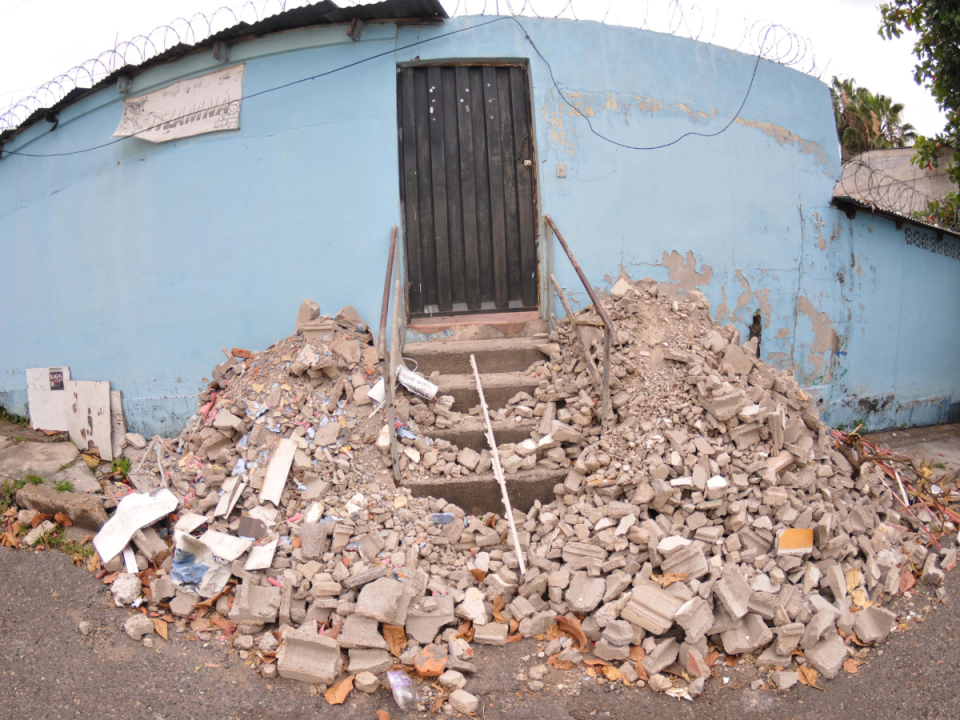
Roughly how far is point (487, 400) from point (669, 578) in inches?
73.7

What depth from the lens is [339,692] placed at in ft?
10.5

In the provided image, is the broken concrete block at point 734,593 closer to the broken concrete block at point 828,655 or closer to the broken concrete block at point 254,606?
the broken concrete block at point 828,655

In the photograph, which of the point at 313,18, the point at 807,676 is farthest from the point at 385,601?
the point at 313,18

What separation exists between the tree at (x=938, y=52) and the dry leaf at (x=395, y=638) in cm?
739

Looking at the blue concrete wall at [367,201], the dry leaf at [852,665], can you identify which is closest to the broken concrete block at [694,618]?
the dry leaf at [852,665]

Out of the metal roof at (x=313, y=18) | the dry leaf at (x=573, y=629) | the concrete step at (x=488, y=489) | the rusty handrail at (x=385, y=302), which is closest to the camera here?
the dry leaf at (x=573, y=629)

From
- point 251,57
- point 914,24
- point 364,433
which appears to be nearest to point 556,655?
point 364,433

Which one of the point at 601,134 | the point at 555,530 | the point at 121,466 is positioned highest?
A: the point at 601,134

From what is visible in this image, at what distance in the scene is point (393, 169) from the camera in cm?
527

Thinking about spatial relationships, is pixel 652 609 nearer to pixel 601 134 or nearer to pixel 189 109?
pixel 601 134

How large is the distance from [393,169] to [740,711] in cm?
455

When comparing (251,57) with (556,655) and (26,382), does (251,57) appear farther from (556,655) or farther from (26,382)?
(556,655)

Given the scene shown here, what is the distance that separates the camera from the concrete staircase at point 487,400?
13.9ft

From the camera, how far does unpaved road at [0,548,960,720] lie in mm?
3107
